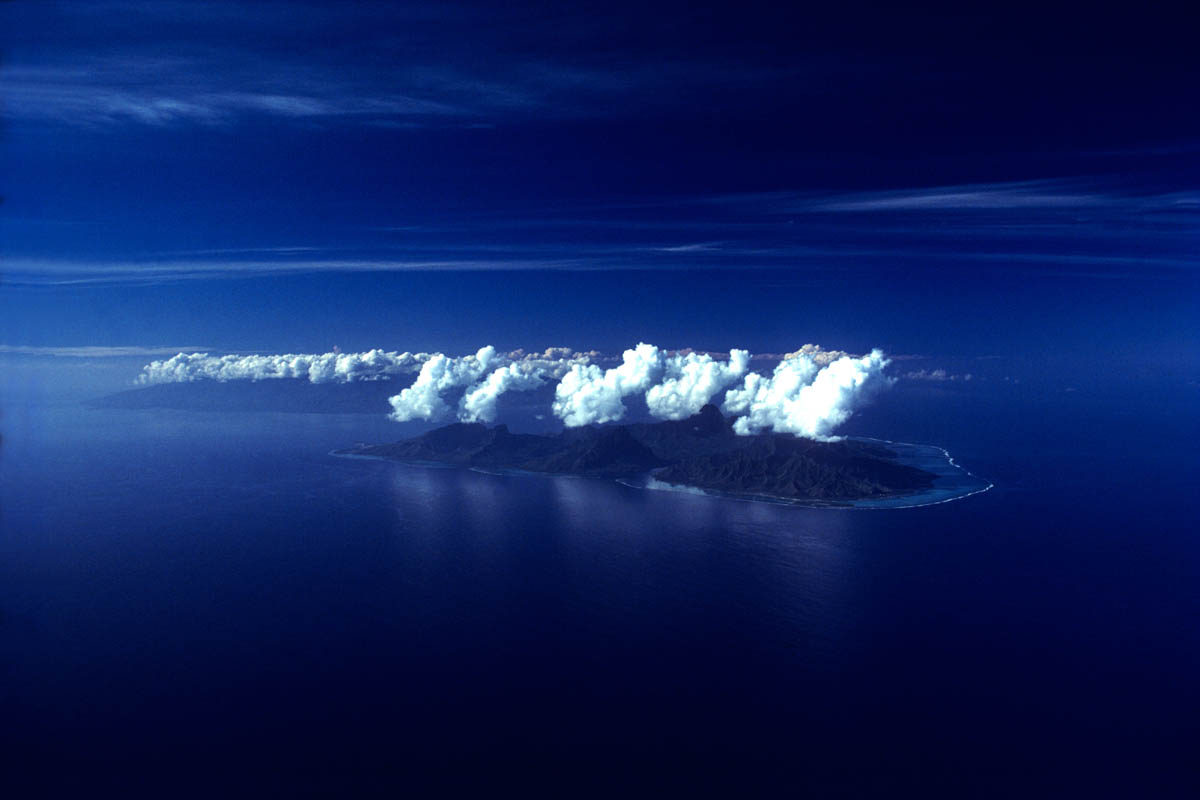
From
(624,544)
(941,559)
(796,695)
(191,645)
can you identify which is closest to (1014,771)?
(796,695)

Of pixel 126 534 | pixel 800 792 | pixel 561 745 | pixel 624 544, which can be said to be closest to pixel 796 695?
pixel 800 792

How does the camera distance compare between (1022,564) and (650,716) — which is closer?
(650,716)

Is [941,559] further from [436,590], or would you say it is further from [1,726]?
[1,726]

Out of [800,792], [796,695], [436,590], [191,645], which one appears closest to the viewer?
[800,792]

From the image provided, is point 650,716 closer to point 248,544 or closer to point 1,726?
point 1,726

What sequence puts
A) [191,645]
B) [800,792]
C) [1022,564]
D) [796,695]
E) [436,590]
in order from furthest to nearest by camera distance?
[1022,564] < [436,590] < [191,645] < [796,695] < [800,792]

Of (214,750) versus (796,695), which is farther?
(796,695)
